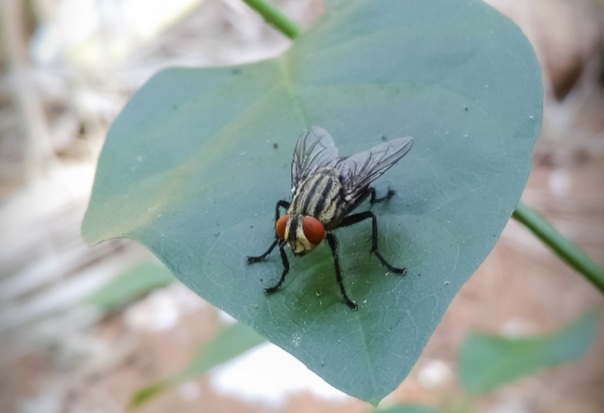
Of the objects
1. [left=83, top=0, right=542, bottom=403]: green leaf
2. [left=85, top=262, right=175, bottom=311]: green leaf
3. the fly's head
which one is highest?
[left=83, top=0, right=542, bottom=403]: green leaf

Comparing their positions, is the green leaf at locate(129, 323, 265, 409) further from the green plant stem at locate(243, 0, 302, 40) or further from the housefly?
the green plant stem at locate(243, 0, 302, 40)

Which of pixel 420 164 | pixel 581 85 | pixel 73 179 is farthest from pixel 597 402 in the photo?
pixel 73 179

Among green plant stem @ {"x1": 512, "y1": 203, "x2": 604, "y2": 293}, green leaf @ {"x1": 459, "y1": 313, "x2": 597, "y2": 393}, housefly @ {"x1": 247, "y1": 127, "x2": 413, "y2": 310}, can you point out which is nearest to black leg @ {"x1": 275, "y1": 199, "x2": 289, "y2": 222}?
housefly @ {"x1": 247, "y1": 127, "x2": 413, "y2": 310}

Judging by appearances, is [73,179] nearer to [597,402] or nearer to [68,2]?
[68,2]

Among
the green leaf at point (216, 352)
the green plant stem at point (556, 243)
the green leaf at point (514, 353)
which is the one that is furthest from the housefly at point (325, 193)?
the green leaf at point (514, 353)

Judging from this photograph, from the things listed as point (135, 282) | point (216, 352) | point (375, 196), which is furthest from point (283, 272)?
point (135, 282)

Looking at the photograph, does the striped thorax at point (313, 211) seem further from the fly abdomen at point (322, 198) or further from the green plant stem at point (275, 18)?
the green plant stem at point (275, 18)
